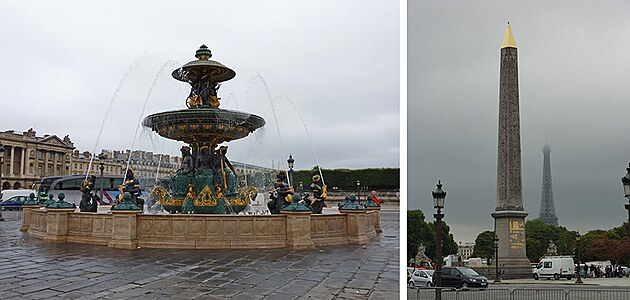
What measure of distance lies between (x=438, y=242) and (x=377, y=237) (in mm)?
2851

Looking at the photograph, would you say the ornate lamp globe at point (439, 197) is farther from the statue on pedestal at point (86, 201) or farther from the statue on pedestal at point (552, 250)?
the statue on pedestal at point (552, 250)

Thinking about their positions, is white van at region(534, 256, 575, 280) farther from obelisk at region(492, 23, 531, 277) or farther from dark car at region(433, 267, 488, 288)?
dark car at region(433, 267, 488, 288)

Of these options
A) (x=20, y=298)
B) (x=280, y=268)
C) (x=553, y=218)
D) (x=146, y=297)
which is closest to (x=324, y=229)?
(x=280, y=268)

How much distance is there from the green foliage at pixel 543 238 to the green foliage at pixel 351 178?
10120 millimetres

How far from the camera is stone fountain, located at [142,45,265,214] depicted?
11664mm

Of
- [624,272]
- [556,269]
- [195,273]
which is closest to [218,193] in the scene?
[195,273]

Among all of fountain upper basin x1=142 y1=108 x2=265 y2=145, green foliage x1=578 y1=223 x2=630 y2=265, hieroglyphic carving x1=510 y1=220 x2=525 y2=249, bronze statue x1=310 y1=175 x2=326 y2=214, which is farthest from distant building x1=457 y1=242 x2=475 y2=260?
fountain upper basin x1=142 y1=108 x2=265 y2=145

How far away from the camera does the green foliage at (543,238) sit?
28.9 metres

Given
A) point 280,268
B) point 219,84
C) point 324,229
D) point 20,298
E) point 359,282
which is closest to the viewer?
point 20,298

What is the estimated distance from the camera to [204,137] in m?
12.2

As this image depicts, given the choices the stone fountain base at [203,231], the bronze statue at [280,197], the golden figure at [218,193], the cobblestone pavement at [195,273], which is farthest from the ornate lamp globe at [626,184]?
the golden figure at [218,193]

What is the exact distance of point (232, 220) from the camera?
902cm

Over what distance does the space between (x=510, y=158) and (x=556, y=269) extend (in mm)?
4734

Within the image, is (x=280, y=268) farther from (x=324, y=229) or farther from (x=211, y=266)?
(x=324, y=229)
